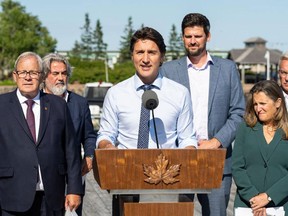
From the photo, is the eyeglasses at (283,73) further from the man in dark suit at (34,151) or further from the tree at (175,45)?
the tree at (175,45)

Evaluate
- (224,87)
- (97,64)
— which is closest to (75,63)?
(97,64)

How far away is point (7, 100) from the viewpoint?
15.2 ft

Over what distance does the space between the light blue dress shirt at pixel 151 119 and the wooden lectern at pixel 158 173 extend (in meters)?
0.73

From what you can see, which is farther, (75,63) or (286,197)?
(75,63)

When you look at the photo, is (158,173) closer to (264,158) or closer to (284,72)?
(264,158)

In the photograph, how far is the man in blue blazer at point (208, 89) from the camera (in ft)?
16.5

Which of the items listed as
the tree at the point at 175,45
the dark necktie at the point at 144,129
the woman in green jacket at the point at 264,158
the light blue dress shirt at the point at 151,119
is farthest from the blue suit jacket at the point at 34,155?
the tree at the point at 175,45

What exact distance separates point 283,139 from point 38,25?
92318 mm

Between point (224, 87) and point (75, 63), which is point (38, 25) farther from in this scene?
point (224, 87)

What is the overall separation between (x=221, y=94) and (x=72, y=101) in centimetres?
124

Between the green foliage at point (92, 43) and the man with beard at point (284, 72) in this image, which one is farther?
the green foliage at point (92, 43)

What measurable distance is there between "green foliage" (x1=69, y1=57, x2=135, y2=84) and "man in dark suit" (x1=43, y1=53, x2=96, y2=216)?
2920 inches

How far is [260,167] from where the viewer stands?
4801 millimetres

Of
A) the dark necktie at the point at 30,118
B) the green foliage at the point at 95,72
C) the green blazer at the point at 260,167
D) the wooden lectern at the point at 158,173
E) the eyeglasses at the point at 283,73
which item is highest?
the eyeglasses at the point at 283,73
